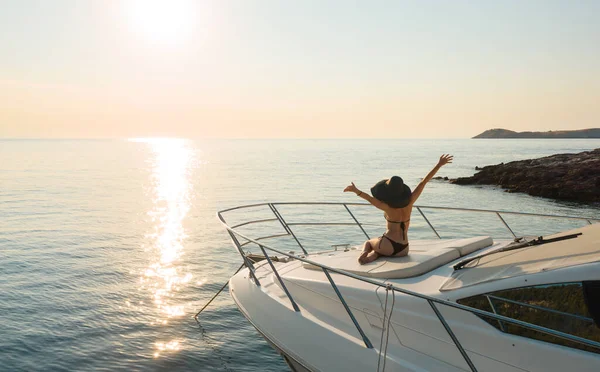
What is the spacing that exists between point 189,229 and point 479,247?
15.5m

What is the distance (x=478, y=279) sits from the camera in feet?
13.4

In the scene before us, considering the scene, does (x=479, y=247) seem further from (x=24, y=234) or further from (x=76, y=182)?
(x=76, y=182)

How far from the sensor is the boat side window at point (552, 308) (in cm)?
346

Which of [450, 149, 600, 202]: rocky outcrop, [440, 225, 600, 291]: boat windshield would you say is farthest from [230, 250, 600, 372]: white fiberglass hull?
[450, 149, 600, 202]: rocky outcrop

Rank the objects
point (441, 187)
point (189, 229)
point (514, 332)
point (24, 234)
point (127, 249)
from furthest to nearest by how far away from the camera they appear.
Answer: point (441, 187)
point (189, 229)
point (24, 234)
point (127, 249)
point (514, 332)

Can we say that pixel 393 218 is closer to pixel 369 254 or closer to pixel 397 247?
pixel 397 247

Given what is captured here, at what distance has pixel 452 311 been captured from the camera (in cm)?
413

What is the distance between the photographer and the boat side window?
3465mm

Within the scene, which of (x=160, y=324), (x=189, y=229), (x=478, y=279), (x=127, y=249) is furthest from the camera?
(x=189, y=229)

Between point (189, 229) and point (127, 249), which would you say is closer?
point (127, 249)

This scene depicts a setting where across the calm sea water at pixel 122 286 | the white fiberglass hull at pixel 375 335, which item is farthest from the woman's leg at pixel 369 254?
the calm sea water at pixel 122 286

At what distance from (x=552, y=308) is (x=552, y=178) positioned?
32.0 metres

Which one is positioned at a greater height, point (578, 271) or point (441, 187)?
point (578, 271)

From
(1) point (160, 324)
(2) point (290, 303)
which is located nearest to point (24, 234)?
(1) point (160, 324)
